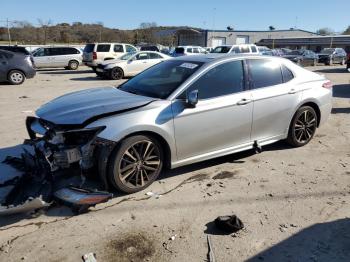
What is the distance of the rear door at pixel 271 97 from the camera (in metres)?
5.89

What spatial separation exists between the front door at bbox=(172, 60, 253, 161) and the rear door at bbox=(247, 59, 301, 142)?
20 centimetres

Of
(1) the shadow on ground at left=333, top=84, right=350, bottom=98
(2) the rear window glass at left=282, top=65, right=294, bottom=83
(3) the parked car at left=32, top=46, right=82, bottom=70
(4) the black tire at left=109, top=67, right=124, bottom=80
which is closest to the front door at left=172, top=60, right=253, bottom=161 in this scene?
(2) the rear window glass at left=282, top=65, right=294, bottom=83

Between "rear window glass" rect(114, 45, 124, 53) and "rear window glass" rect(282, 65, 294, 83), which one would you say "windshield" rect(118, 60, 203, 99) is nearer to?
"rear window glass" rect(282, 65, 294, 83)

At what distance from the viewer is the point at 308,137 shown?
6.91 m

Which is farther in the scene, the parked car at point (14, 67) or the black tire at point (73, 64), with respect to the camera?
the black tire at point (73, 64)

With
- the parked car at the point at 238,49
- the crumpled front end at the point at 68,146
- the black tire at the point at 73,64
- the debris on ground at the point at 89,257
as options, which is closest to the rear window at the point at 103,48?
the black tire at the point at 73,64

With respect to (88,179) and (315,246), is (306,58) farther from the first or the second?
(315,246)

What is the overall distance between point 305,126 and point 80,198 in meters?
4.19

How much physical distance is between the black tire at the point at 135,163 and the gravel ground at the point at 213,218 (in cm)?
16

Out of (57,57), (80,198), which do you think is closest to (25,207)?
(80,198)

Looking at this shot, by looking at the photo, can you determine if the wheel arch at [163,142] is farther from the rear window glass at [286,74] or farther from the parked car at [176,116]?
the rear window glass at [286,74]

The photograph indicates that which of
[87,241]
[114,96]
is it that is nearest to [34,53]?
[114,96]

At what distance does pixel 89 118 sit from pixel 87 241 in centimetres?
146

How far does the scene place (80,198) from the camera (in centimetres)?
436
